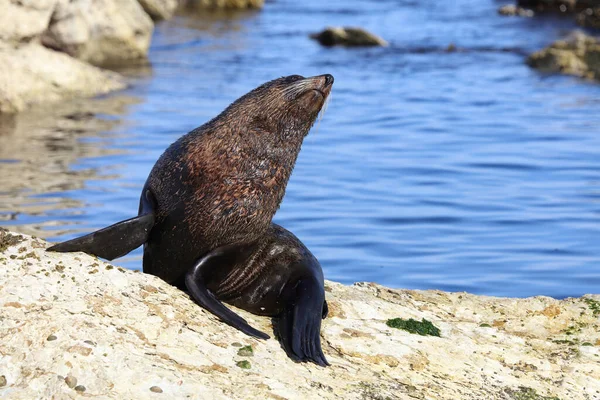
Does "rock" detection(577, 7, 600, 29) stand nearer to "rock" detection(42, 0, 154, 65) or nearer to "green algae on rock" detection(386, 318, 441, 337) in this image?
"rock" detection(42, 0, 154, 65)

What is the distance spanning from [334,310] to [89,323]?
1.73m

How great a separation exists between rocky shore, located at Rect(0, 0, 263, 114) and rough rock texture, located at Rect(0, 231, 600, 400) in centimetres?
1266

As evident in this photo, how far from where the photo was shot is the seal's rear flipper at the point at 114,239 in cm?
564

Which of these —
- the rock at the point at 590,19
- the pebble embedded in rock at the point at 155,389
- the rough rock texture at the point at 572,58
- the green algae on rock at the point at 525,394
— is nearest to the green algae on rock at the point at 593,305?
the green algae on rock at the point at 525,394

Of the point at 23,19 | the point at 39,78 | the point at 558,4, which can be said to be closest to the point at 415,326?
the point at 23,19

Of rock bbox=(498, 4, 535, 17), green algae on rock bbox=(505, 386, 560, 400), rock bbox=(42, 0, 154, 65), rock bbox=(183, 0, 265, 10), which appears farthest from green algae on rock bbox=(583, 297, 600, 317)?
rock bbox=(183, 0, 265, 10)

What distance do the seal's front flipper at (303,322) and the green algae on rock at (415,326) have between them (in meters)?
0.42

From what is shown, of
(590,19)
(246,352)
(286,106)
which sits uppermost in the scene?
(286,106)

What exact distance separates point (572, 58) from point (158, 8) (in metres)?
14.3

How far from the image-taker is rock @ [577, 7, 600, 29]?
105 feet

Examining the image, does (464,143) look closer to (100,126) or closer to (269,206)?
(100,126)

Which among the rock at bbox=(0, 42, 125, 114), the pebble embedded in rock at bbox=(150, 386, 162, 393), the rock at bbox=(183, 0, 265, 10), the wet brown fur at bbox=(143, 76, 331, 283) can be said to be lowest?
the rock at bbox=(0, 42, 125, 114)

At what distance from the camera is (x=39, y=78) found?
1873 cm

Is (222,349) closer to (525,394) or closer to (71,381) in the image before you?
(71,381)
